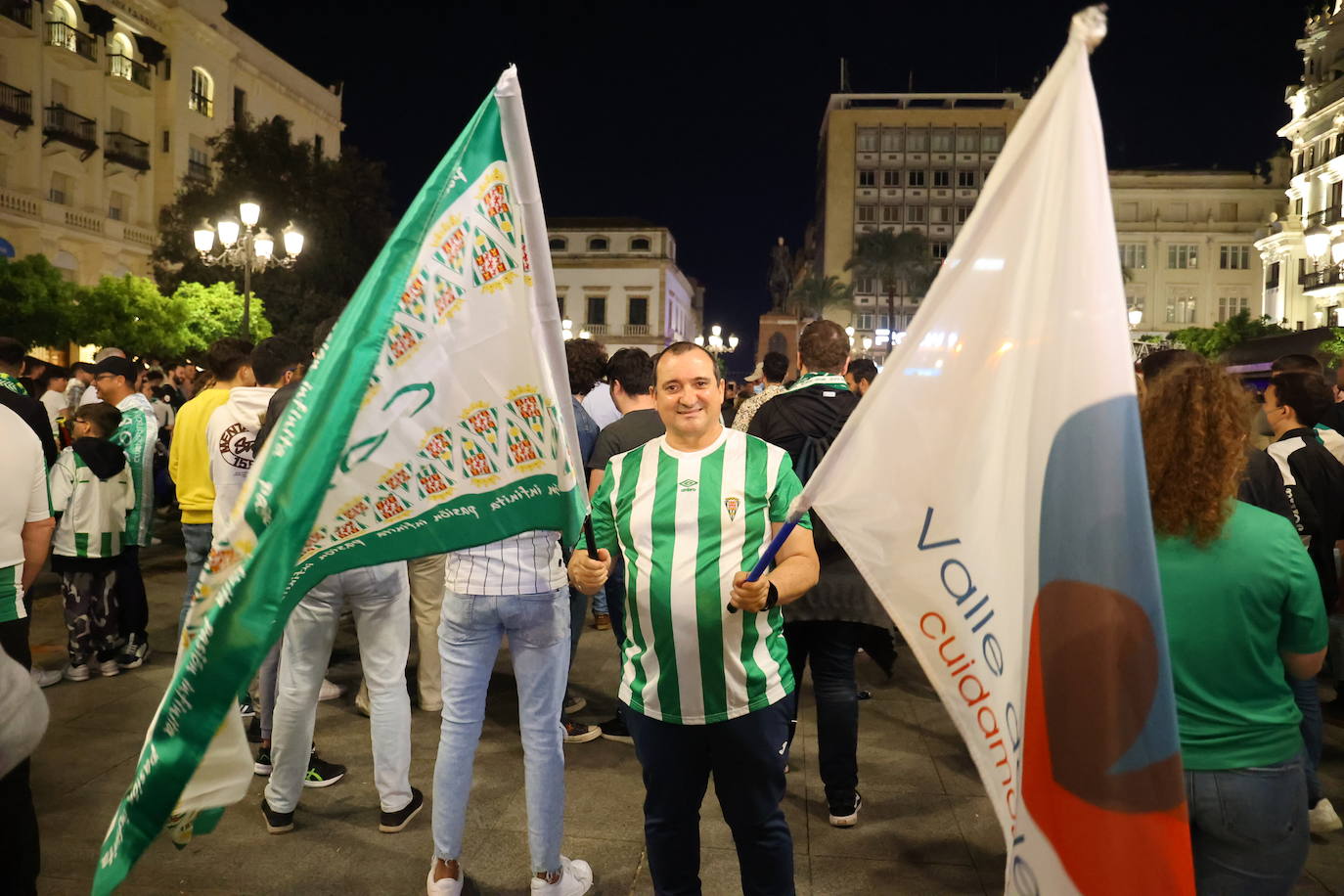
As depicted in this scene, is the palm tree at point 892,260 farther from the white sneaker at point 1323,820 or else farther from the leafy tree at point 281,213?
the white sneaker at point 1323,820

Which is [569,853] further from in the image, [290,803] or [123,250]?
[123,250]

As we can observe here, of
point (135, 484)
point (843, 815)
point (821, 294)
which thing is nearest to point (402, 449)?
point (843, 815)

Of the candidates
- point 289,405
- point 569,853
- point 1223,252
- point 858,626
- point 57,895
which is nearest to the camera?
point 289,405

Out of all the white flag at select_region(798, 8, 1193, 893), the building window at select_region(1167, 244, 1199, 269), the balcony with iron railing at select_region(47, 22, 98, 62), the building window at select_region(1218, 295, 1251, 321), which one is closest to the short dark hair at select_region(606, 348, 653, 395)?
the white flag at select_region(798, 8, 1193, 893)

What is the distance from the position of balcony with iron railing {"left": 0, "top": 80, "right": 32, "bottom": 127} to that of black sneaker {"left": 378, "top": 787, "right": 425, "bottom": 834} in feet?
117

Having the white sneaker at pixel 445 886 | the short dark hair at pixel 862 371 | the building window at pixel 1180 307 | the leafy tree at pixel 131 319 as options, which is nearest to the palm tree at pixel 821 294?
the building window at pixel 1180 307

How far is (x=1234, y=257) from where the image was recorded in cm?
6278

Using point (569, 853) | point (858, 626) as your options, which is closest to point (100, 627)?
point (569, 853)

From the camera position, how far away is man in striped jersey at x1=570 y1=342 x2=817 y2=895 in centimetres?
267

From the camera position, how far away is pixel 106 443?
19.7ft

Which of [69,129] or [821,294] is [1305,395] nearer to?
[69,129]

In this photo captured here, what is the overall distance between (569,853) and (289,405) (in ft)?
7.45

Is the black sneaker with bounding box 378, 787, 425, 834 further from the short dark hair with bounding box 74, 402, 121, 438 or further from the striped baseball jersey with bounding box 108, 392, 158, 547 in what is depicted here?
the short dark hair with bounding box 74, 402, 121, 438

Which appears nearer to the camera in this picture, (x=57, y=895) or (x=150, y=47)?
(x=57, y=895)
